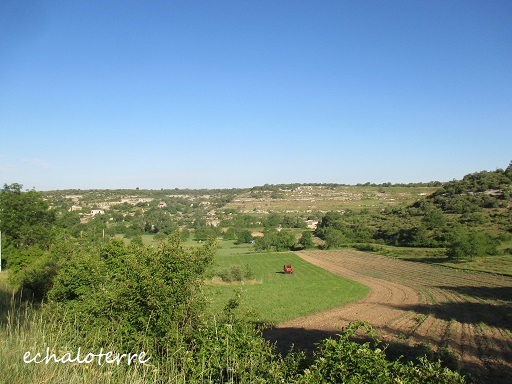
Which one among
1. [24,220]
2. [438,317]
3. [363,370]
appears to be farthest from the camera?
[24,220]

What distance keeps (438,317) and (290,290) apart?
22.3 meters

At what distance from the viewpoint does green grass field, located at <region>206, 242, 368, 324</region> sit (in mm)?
34844

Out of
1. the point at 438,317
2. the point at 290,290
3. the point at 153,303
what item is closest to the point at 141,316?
the point at 153,303

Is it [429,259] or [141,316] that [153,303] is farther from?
[429,259]

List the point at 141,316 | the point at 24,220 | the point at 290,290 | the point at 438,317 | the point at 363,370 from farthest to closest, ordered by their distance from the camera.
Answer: the point at 290,290 → the point at 24,220 → the point at 438,317 → the point at 141,316 → the point at 363,370

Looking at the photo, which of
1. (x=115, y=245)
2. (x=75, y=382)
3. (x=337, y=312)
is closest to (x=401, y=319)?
(x=337, y=312)

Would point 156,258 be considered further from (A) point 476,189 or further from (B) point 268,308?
(A) point 476,189

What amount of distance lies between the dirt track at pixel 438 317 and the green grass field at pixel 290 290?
6.64ft

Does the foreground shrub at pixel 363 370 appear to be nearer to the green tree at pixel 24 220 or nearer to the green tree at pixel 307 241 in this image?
the green tree at pixel 24 220

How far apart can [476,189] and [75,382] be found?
451ft

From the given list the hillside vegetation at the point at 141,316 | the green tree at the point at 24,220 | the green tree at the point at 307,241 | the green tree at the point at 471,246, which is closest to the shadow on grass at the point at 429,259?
the green tree at the point at 471,246

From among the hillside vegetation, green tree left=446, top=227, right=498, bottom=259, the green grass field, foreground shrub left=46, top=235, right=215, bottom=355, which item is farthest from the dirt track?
green tree left=446, top=227, right=498, bottom=259

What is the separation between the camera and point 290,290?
50.1m

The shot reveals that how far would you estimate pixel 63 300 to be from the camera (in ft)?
47.7
